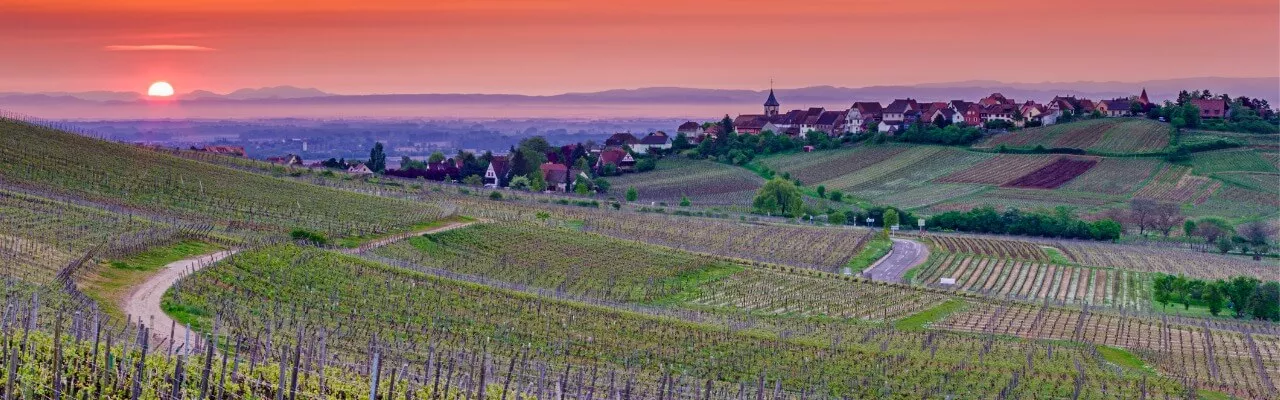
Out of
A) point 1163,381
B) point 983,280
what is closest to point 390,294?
point 1163,381

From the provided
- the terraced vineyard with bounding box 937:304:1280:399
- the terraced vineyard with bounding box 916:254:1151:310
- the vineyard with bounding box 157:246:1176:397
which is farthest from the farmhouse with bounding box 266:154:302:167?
the terraced vineyard with bounding box 937:304:1280:399

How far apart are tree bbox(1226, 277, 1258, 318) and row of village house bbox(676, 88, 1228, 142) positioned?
251 ft

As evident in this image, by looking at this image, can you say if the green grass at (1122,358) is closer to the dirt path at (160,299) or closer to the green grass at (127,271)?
the dirt path at (160,299)

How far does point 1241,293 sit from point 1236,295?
0.69 feet

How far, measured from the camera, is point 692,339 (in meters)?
38.9


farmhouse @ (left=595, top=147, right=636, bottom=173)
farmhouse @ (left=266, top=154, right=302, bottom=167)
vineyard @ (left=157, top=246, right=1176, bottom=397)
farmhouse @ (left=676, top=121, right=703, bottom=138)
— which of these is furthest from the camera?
farmhouse @ (left=676, top=121, right=703, bottom=138)

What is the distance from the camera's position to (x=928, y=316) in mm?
49562

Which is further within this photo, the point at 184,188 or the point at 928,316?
the point at 184,188

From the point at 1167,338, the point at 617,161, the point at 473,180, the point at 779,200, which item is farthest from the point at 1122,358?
the point at 617,161

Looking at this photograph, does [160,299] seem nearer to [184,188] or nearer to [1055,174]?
[184,188]

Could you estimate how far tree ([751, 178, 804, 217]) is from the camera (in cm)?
8639

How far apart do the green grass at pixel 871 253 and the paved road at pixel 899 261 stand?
0.35 m

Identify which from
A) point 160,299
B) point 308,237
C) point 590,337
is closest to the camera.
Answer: point 160,299

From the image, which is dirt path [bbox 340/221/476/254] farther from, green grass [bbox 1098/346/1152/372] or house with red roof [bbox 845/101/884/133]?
house with red roof [bbox 845/101/884/133]
